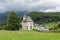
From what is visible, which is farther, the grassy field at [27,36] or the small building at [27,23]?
the small building at [27,23]

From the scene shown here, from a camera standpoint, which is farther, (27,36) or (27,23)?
(27,23)

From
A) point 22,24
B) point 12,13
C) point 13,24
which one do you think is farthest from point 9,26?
point 22,24

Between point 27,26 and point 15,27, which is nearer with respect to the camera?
point 15,27

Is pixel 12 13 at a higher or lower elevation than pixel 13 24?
higher

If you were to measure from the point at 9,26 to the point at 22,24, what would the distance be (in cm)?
2077

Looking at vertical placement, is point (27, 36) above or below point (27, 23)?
above

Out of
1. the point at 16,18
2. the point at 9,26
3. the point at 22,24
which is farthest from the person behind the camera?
the point at 22,24

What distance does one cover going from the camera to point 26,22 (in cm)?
8850

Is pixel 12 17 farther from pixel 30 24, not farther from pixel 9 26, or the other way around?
pixel 30 24

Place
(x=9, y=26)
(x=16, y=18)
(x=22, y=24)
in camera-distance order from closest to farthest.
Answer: (x=9, y=26)
(x=16, y=18)
(x=22, y=24)

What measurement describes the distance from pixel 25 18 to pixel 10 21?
18022mm

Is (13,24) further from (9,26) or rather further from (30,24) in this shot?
(30,24)

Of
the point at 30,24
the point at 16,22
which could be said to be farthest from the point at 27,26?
the point at 16,22

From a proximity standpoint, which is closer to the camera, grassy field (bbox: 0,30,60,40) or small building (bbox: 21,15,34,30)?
grassy field (bbox: 0,30,60,40)
